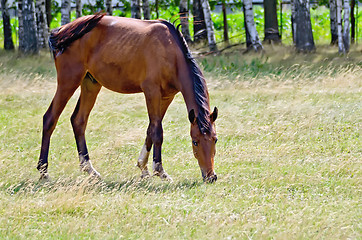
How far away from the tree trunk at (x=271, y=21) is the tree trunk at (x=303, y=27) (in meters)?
1.89

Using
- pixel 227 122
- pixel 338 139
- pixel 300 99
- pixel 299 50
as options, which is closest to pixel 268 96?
pixel 300 99

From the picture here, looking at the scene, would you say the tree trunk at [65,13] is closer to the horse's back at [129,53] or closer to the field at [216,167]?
the field at [216,167]

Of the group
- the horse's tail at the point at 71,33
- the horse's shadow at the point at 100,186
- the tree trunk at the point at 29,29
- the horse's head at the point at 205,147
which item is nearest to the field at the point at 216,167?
the horse's shadow at the point at 100,186

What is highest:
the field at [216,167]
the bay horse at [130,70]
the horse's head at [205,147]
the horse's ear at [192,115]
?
the bay horse at [130,70]

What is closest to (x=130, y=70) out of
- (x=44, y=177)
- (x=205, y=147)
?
(x=205, y=147)

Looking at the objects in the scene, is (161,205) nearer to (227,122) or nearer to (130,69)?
(130,69)

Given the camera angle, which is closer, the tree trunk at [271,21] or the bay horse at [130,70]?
the bay horse at [130,70]

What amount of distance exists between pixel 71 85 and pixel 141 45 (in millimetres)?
1105

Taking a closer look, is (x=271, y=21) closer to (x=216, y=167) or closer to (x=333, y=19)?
(x=333, y=19)

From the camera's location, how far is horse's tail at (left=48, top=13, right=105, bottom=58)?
28.3ft

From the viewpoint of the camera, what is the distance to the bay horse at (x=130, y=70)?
26.2 ft

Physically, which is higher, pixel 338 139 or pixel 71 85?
pixel 71 85

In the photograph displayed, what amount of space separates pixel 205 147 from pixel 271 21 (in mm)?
16096

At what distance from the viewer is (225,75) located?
16.6m
